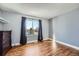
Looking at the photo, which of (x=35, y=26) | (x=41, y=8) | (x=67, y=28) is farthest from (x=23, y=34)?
(x=67, y=28)

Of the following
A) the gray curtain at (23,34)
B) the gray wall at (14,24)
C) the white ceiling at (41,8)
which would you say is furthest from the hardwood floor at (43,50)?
the white ceiling at (41,8)

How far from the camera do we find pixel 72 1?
192 centimetres

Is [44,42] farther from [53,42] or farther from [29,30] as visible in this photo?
[29,30]

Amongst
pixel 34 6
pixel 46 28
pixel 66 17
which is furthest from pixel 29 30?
pixel 66 17

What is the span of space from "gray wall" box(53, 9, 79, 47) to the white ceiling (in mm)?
209

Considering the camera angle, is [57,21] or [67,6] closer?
[67,6]

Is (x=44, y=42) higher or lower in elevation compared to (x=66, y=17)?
lower

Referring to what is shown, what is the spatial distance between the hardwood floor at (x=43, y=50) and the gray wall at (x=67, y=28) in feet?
0.71

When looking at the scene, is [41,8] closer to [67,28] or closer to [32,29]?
[32,29]

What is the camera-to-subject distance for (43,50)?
86.9 inches

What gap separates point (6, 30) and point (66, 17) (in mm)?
1530

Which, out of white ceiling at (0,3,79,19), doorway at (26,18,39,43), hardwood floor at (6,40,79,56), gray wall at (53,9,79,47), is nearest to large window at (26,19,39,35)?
doorway at (26,18,39,43)

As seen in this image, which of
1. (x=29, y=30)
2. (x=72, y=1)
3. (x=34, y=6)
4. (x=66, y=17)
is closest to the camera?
(x=72, y=1)

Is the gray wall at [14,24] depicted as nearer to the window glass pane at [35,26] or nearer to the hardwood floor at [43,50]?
the hardwood floor at [43,50]
